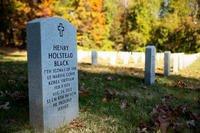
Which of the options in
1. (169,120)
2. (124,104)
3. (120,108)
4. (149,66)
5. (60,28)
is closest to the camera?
(60,28)

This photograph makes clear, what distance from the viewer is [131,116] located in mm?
6141

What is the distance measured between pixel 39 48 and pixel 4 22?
31844 mm

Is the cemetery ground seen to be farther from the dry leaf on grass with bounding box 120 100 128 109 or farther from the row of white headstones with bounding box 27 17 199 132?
the row of white headstones with bounding box 27 17 199 132

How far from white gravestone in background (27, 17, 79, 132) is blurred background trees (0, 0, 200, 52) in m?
31.1

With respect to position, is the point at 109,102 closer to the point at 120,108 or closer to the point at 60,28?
the point at 120,108

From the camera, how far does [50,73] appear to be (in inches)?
203

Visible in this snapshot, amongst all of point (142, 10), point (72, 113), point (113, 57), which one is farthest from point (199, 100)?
point (142, 10)

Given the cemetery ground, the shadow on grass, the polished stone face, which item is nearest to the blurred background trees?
the polished stone face

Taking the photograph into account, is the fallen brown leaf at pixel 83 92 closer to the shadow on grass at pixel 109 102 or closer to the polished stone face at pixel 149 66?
the shadow on grass at pixel 109 102

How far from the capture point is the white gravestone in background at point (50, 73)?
16.3 ft

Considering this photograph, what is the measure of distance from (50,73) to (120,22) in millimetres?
44117

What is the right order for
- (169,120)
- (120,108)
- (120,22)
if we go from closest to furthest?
(169,120) < (120,108) < (120,22)

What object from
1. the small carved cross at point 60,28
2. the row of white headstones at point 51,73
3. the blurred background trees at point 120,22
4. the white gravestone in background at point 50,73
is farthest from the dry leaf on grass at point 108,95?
the blurred background trees at point 120,22

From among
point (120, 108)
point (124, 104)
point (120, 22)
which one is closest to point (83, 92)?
point (124, 104)
